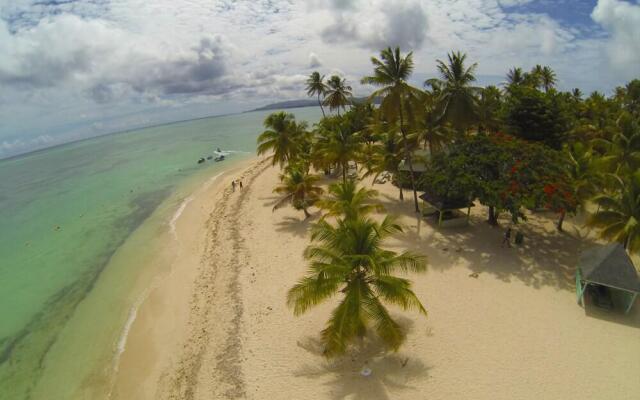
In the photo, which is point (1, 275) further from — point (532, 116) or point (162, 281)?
point (532, 116)

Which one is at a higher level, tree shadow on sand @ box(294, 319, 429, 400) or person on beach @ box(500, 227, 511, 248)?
person on beach @ box(500, 227, 511, 248)

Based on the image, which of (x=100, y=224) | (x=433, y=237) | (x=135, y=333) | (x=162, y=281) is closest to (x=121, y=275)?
(x=162, y=281)

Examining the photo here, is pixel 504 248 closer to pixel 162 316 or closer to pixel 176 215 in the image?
pixel 162 316

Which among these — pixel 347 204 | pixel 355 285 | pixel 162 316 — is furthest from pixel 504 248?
pixel 162 316

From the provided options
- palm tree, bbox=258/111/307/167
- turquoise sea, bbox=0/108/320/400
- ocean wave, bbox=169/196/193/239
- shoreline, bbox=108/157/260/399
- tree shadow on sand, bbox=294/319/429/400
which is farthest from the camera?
palm tree, bbox=258/111/307/167

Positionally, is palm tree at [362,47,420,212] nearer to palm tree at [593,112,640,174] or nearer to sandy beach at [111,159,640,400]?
sandy beach at [111,159,640,400]

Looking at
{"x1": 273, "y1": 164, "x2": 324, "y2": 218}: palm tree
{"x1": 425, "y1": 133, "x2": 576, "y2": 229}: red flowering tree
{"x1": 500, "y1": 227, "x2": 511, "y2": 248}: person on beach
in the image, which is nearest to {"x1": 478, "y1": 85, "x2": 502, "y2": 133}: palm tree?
{"x1": 425, "y1": 133, "x2": 576, "y2": 229}: red flowering tree
